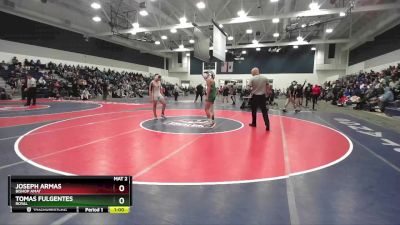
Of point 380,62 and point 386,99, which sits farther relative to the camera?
point 380,62

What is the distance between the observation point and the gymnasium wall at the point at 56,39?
19031mm

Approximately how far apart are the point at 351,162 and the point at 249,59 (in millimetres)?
32822

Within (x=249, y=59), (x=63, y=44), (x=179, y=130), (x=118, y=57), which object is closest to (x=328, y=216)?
(x=179, y=130)

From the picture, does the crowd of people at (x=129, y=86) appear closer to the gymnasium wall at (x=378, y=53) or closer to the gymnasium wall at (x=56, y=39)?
the gymnasium wall at (x=378, y=53)

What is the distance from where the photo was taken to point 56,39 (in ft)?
74.8

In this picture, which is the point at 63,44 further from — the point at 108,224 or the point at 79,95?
the point at 108,224

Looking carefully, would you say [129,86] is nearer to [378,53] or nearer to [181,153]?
[181,153]

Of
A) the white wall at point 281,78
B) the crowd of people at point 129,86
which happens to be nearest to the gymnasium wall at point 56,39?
the crowd of people at point 129,86
